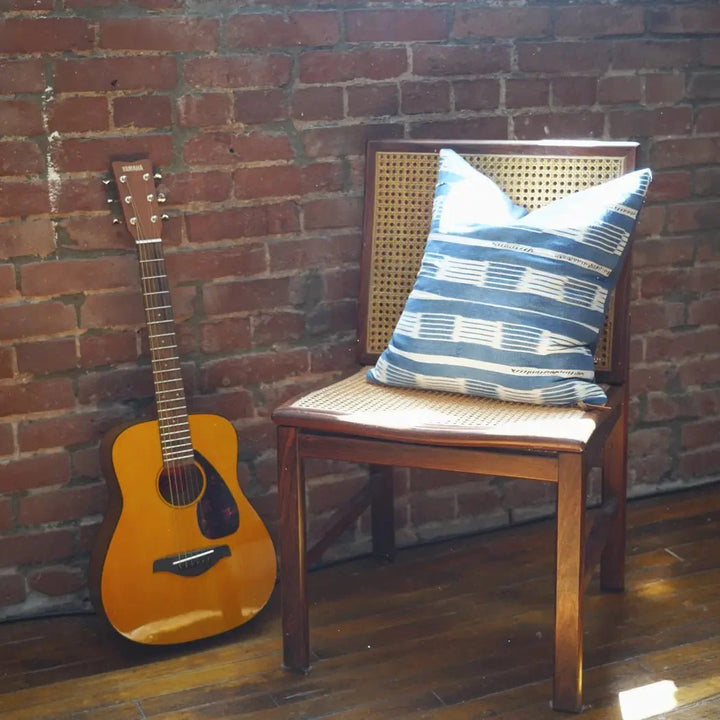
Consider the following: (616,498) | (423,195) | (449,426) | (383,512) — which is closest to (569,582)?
(449,426)

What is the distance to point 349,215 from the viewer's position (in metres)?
2.43

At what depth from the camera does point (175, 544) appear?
7.15 ft

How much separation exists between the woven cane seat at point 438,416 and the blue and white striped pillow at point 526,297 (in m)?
0.04

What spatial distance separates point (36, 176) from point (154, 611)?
837 mm

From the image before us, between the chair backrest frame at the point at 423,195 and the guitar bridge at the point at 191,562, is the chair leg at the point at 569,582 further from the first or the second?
the guitar bridge at the point at 191,562

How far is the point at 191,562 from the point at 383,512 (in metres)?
0.49

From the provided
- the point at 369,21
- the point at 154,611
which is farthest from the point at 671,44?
the point at 154,611

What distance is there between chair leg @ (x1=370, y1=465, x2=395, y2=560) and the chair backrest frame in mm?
278

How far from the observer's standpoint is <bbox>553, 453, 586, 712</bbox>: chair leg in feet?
6.07

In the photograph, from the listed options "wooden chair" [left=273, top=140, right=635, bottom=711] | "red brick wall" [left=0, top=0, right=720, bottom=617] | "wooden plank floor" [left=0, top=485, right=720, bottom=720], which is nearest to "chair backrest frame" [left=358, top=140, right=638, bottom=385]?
"wooden chair" [left=273, top=140, right=635, bottom=711]

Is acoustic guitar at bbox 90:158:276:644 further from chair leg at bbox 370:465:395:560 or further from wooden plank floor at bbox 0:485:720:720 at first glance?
chair leg at bbox 370:465:395:560

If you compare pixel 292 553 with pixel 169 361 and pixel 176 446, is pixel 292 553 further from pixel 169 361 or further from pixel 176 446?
pixel 169 361

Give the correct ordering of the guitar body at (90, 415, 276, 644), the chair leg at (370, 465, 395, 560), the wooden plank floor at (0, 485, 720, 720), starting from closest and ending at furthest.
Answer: the wooden plank floor at (0, 485, 720, 720)
the guitar body at (90, 415, 276, 644)
the chair leg at (370, 465, 395, 560)

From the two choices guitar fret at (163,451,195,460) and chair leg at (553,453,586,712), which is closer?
chair leg at (553,453,586,712)
